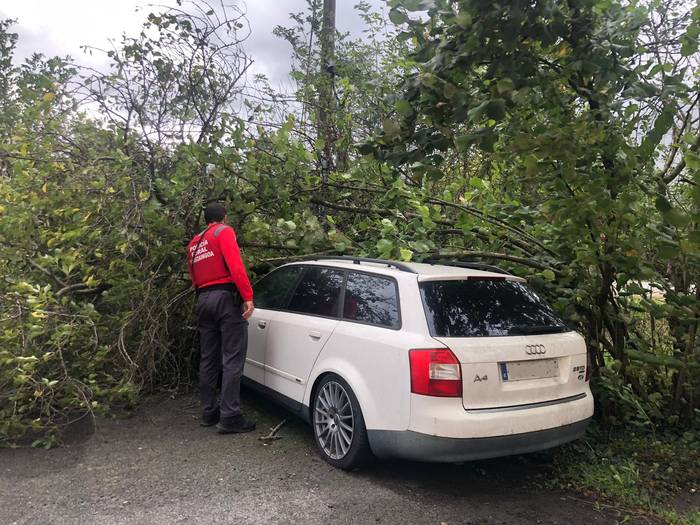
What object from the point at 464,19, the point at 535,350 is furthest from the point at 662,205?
the point at 464,19

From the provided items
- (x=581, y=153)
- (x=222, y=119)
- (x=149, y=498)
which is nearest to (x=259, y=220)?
(x=222, y=119)

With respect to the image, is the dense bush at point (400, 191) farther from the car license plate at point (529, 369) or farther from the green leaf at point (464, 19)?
the car license plate at point (529, 369)

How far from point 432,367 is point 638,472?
1893 millimetres

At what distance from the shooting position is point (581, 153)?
3.44 meters

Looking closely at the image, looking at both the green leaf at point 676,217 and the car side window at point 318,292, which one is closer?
the green leaf at point 676,217

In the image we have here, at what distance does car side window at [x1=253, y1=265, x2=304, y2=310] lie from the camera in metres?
5.12

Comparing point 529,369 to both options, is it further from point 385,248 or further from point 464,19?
point 464,19

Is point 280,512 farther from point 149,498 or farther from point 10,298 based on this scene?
point 10,298

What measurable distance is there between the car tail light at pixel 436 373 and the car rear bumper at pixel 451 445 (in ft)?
0.89

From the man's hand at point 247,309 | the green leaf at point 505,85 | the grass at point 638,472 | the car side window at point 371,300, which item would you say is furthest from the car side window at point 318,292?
the grass at point 638,472

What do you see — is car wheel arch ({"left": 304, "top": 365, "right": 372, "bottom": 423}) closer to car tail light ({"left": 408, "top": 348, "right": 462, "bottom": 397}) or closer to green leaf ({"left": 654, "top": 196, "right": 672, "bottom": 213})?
car tail light ({"left": 408, "top": 348, "right": 462, "bottom": 397})

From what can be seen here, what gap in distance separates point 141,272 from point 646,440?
475 centimetres

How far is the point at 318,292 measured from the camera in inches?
183

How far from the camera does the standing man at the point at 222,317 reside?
15.6 feet
